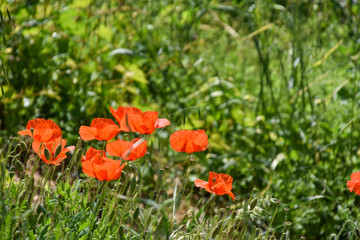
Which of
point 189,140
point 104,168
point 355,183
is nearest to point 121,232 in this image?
point 104,168

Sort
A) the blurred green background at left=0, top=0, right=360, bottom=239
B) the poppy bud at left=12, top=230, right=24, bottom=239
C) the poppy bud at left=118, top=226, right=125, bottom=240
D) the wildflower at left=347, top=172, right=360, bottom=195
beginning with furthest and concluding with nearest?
the blurred green background at left=0, top=0, right=360, bottom=239, the wildflower at left=347, top=172, right=360, bottom=195, the poppy bud at left=118, top=226, right=125, bottom=240, the poppy bud at left=12, top=230, right=24, bottom=239

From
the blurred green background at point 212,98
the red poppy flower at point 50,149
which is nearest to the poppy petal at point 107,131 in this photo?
the red poppy flower at point 50,149

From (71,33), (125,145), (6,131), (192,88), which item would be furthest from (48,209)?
(192,88)

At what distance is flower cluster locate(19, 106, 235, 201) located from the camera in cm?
118

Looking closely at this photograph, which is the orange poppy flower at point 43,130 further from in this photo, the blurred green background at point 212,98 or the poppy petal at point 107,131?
the blurred green background at point 212,98

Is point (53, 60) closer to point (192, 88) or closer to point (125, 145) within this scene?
point (192, 88)

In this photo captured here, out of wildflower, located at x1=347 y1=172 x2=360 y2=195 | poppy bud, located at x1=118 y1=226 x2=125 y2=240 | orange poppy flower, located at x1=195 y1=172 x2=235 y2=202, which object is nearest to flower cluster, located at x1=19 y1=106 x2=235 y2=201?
orange poppy flower, located at x1=195 y1=172 x2=235 y2=202

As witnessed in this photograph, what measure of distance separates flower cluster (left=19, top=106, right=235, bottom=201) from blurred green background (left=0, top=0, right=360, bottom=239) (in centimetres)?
71

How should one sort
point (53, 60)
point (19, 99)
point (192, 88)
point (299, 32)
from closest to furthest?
point (299, 32) < point (19, 99) < point (53, 60) < point (192, 88)

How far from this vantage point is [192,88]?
305 cm

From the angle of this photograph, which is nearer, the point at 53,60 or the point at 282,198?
the point at 282,198

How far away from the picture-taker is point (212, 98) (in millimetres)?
2707

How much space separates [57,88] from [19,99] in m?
0.21

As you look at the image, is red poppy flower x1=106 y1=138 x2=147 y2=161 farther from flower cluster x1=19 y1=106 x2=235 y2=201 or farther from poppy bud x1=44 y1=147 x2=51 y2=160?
poppy bud x1=44 y1=147 x2=51 y2=160
